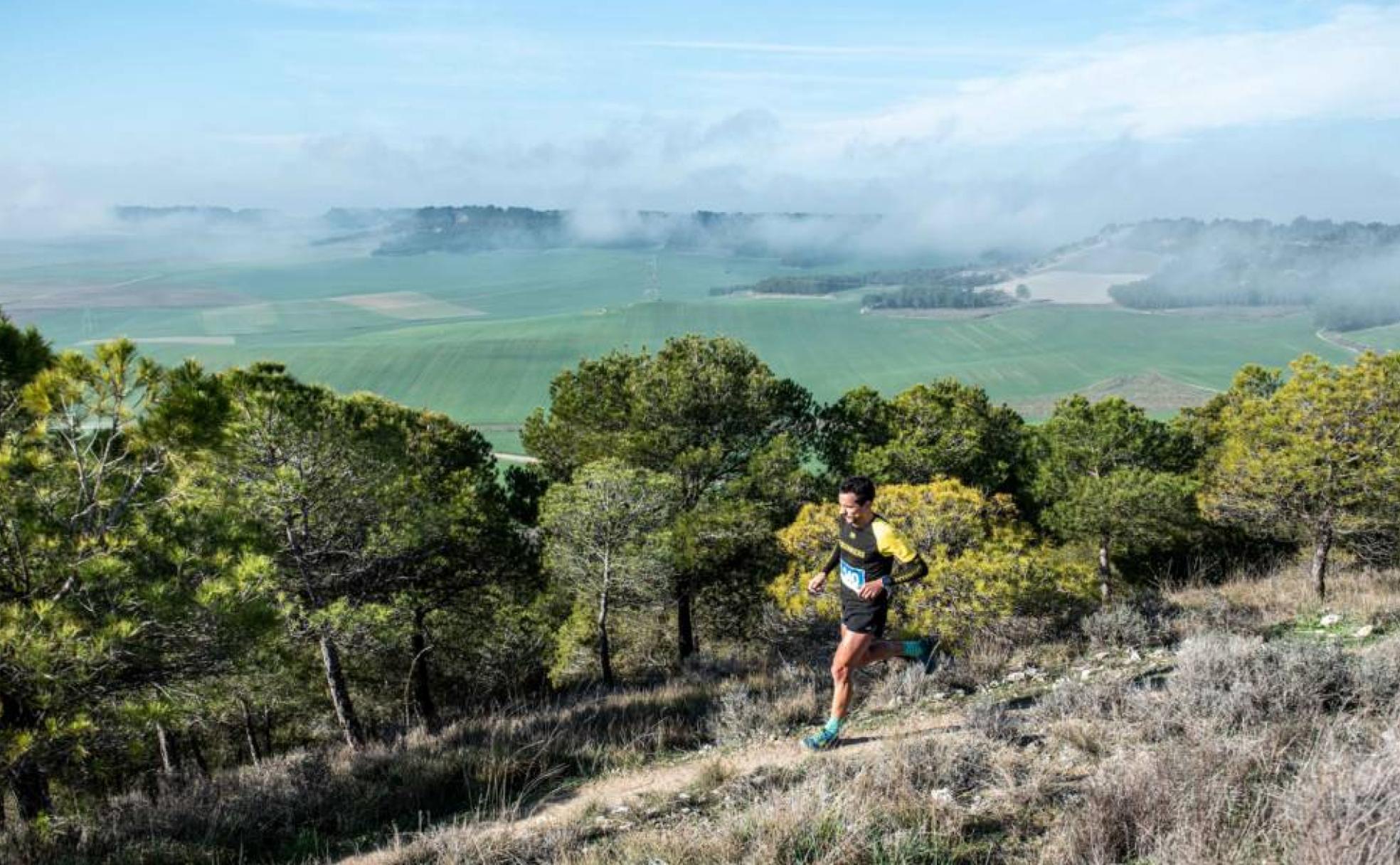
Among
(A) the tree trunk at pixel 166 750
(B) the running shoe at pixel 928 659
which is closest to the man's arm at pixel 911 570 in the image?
(B) the running shoe at pixel 928 659

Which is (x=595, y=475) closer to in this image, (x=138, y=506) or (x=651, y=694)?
(x=651, y=694)

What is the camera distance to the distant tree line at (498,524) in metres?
7.39

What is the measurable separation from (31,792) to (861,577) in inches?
310

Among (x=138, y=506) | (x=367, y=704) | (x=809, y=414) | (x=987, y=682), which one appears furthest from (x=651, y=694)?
(x=809, y=414)

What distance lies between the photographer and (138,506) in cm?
784

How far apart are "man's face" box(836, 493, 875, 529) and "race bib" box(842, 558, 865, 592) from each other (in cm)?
35

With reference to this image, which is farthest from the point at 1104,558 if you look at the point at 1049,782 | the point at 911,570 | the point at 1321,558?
the point at 1049,782

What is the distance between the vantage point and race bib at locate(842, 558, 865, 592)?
6859 mm

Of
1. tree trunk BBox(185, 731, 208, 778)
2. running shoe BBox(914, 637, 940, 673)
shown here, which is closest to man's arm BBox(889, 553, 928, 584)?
running shoe BBox(914, 637, 940, 673)

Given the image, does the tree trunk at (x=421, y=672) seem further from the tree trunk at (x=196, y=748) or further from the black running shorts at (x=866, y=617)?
the black running shorts at (x=866, y=617)

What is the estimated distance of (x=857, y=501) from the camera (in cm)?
680

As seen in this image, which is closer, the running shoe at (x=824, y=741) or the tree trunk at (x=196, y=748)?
the running shoe at (x=824, y=741)

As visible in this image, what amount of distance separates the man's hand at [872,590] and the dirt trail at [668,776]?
1072 mm

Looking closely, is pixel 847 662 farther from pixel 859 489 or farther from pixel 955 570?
pixel 955 570
